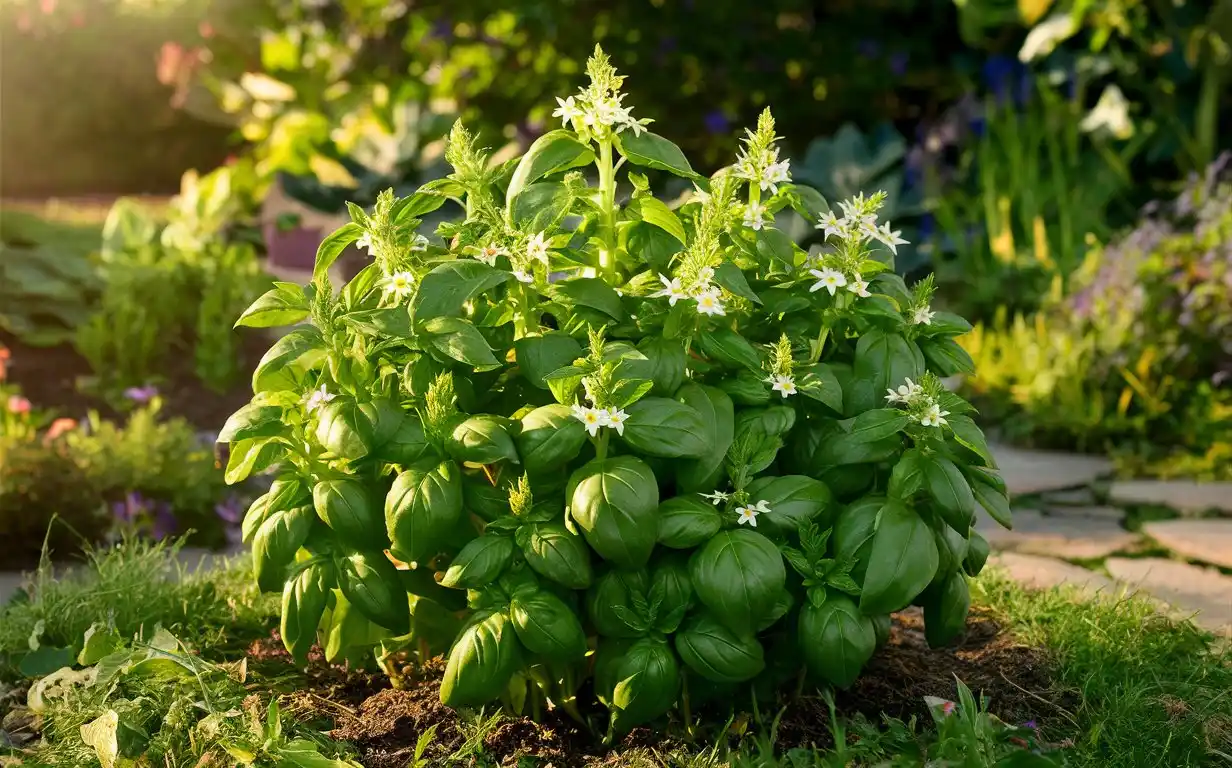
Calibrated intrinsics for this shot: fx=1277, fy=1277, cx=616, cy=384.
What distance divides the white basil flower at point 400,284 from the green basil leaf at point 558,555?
0.45 meters

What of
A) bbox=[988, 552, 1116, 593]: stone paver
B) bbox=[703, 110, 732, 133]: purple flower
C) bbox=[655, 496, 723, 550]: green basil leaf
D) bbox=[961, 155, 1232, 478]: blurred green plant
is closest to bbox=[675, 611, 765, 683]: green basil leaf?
bbox=[655, 496, 723, 550]: green basil leaf

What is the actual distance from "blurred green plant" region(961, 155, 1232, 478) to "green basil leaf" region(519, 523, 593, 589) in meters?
2.86

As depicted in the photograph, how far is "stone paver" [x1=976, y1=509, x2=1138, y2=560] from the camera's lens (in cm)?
343

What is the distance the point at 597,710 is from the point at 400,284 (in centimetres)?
83

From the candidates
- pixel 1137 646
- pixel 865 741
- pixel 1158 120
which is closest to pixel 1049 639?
pixel 1137 646

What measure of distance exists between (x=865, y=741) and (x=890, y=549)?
1.04 feet

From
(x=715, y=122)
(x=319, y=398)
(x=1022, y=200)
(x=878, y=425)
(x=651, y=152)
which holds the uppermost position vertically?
(x=715, y=122)

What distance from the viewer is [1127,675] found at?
7.52 ft

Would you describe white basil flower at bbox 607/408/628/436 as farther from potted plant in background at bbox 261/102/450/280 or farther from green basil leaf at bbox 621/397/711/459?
potted plant in background at bbox 261/102/450/280

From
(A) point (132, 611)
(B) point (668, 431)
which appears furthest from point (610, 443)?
(A) point (132, 611)

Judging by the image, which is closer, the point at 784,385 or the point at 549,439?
the point at 549,439

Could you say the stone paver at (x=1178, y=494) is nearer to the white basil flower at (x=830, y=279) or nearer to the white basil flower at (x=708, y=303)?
the white basil flower at (x=830, y=279)

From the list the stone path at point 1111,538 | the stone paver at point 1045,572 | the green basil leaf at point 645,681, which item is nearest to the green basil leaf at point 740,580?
the green basil leaf at point 645,681

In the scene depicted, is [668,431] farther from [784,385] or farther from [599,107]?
[599,107]
